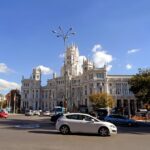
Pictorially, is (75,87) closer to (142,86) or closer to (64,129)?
(142,86)

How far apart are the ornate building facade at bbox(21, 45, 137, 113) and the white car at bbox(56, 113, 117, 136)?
256 ft

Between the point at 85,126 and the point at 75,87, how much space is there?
11707 centimetres

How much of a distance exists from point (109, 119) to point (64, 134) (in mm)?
16937

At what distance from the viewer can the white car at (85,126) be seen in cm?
2062

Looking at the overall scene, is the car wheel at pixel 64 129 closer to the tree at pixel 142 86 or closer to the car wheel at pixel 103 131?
the car wheel at pixel 103 131

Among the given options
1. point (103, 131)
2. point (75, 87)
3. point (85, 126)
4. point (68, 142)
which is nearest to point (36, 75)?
point (75, 87)

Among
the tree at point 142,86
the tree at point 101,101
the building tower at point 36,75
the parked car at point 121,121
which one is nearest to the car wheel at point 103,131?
the parked car at point 121,121

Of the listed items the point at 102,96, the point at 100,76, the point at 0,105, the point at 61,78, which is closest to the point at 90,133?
the point at 102,96

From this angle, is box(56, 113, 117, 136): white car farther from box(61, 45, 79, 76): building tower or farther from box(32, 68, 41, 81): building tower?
box(32, 68, 41, 81): building tower

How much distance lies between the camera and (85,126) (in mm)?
20703

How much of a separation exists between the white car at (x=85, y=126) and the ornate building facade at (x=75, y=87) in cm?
7793

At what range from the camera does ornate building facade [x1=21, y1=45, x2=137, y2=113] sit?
122250mm

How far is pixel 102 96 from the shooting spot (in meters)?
99.0

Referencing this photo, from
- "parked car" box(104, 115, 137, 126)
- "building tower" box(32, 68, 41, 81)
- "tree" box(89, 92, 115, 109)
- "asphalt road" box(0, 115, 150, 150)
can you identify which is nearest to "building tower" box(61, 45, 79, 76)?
"building tower" box(32, 68, 41, 81)
